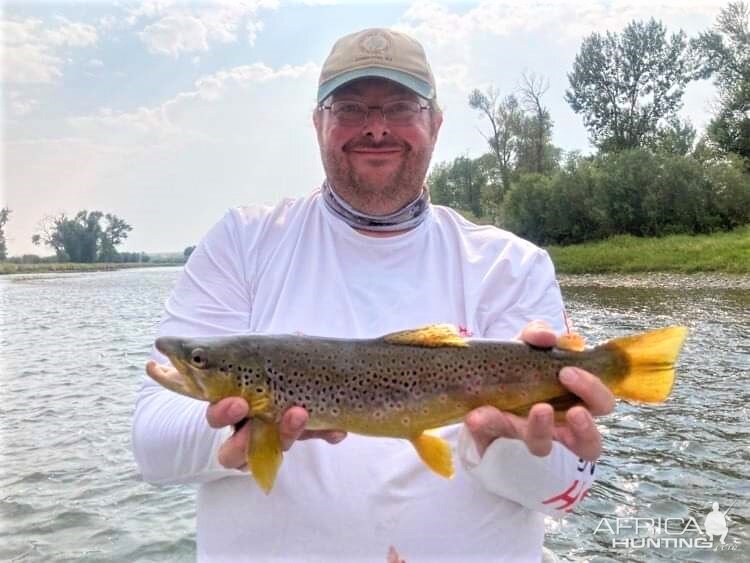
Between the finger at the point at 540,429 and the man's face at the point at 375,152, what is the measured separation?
1118mm

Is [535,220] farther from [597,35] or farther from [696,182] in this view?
[597,35]

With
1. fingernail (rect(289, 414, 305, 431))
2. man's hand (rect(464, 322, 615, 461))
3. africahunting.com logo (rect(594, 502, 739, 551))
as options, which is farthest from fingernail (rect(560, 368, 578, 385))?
africahunting.com logo (rect(594, 502, 739, 551))

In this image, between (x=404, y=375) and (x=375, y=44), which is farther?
(x=375, y=44)

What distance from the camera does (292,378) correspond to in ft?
8.20

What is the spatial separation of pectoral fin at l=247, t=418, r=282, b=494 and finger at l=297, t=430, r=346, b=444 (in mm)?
130

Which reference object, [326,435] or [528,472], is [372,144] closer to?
[326,435]

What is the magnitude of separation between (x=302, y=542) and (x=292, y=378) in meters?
0.60

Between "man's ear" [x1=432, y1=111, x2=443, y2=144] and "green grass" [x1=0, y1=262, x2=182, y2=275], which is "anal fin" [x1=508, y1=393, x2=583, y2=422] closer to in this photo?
"man's ear" [x1=432, y1=111, x2=443, y2=144]

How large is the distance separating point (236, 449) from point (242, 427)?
76mm

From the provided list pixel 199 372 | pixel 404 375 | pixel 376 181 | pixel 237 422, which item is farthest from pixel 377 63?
pixel 237 422

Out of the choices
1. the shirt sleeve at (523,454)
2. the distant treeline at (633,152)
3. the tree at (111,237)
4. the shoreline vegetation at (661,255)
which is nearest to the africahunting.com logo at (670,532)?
the shirt sleeve at (523,454)

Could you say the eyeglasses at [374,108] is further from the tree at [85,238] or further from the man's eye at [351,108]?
the tree at [85,238]

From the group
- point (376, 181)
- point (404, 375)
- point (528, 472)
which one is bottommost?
point (528, 472)

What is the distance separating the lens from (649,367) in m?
2.44
